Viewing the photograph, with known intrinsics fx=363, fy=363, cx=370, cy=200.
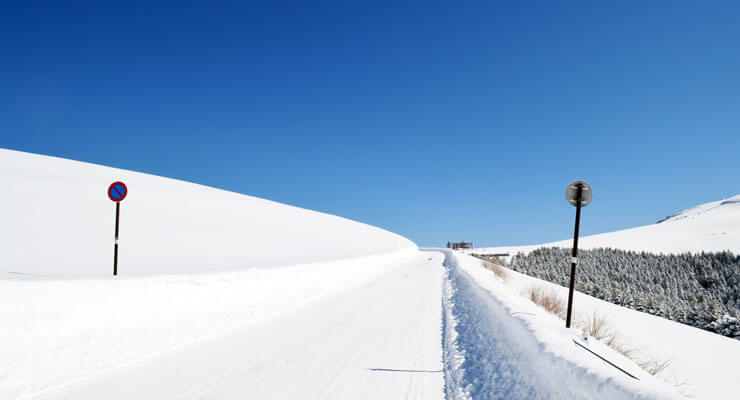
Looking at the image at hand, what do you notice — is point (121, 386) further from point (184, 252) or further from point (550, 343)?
point (184, 252)

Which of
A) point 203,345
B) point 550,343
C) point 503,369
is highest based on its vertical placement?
point 550,343

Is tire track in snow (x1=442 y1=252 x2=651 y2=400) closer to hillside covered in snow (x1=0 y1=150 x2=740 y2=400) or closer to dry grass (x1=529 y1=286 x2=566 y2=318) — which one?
hillside covered in snow (x1=0 y1=150 x2=740 y2=400)

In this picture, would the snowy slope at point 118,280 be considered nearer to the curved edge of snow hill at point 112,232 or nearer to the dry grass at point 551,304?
the curved edge of snow hill at point 112,232

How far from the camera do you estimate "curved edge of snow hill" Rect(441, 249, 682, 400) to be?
3.02 meters

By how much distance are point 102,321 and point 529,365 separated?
6433mm

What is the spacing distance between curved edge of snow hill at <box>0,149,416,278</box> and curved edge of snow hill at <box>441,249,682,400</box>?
294 inches

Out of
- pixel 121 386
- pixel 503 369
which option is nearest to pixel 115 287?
pixel 121 386

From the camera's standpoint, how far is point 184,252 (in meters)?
15.3

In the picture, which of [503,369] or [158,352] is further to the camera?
[158,352]

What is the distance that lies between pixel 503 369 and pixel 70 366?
582 centimetres

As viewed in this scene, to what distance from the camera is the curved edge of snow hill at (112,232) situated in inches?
413

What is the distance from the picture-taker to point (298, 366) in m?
5.23

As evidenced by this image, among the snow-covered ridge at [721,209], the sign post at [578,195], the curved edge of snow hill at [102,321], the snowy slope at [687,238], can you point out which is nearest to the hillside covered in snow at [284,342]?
the curved edge of snow hill at [102,321]

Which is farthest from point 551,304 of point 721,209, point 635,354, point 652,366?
point 721,209
